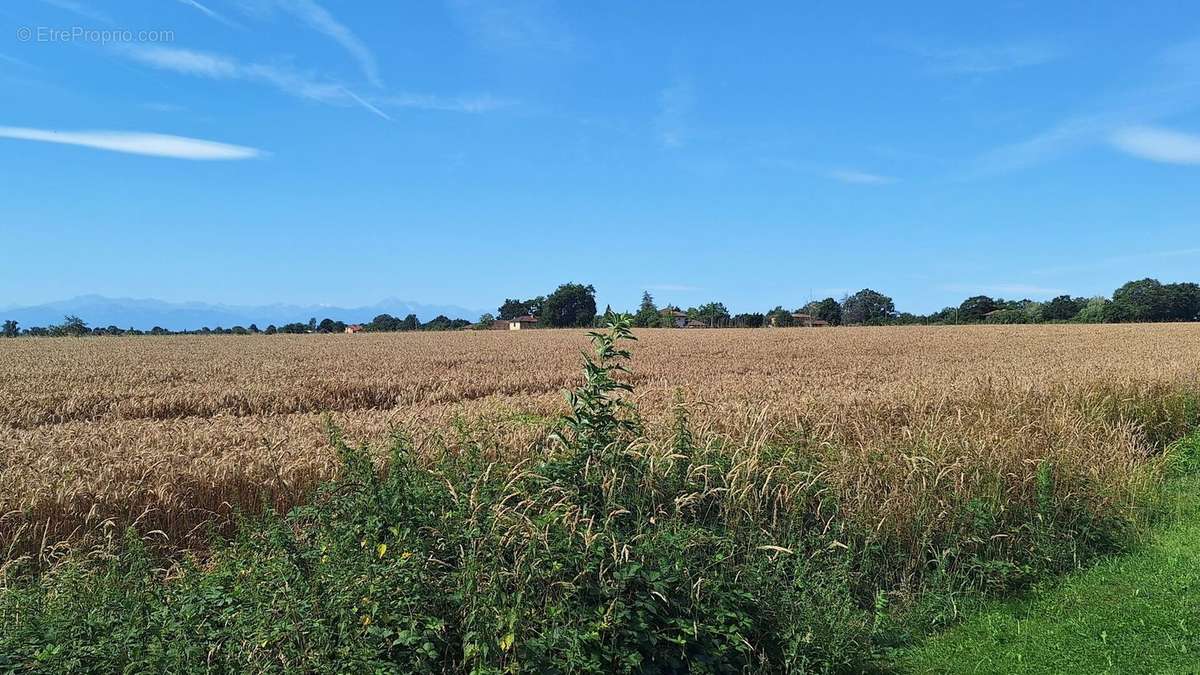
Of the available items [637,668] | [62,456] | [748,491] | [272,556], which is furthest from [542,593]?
[62,456]

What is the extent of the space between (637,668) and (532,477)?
5.42 feet

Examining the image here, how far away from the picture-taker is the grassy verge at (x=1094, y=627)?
4.67 m

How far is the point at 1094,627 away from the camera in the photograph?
5141mm

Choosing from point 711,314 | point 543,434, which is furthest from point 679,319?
point 543,434

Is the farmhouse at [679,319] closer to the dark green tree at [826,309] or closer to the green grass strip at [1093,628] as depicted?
the dark green tree at [826,309]

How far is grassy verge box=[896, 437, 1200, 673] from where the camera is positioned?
184 inches

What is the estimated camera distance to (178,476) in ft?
21.6

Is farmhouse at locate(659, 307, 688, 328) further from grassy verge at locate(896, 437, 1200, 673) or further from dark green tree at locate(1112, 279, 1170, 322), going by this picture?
grassy verge at locate(896, 437, 1200, 673)

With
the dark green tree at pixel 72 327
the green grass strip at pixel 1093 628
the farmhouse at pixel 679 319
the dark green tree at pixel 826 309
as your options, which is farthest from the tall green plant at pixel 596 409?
the dark green tree at pixel 826 309

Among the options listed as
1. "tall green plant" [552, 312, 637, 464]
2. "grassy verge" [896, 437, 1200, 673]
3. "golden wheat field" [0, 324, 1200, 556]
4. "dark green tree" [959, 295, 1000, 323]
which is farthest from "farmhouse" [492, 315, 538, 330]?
"grassy verge" [896, 437, 1200, 673]

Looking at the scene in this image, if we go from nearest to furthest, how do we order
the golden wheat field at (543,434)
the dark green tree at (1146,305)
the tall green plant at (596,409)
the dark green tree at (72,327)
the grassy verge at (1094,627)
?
the grassy verge at (1094,627) → the tall green plant at (596,409) → the golden wheat field at (543,434) → the dark green tree at (72,327) → the dark green tree at (1146,305)

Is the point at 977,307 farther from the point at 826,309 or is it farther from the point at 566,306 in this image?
the point at 566,306

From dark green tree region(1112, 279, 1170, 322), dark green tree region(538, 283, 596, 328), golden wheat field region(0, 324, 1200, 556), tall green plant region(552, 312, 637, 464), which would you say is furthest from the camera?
dark green tree region(538, 283, 596, 328)

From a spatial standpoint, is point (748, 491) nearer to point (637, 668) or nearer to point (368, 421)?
point (637, 668)
